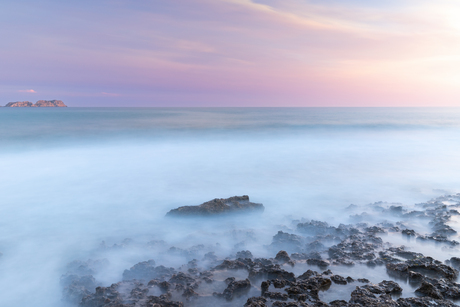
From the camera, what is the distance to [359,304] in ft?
11.4

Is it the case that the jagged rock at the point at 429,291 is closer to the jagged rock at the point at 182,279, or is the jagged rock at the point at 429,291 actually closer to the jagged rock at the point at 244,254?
the jagged rock at the point at 244,254

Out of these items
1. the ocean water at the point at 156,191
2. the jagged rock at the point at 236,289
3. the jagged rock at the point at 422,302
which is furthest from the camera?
the ocean water at the point at 156,191

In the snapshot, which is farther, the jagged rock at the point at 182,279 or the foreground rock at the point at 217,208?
the foreground rock at the point at 217,208

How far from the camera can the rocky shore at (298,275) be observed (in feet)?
12.4

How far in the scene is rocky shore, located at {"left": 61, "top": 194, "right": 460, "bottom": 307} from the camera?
3788 mm

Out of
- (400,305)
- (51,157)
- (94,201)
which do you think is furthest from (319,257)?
(51,157)

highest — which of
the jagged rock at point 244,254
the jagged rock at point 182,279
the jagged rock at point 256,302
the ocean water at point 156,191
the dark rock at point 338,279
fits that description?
the jagged rock at point 256,302

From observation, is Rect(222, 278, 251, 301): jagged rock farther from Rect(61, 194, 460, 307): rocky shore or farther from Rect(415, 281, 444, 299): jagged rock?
Rect(415, 281, 444, 299): jagged rock

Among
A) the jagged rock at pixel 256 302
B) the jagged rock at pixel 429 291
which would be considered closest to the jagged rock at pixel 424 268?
the jagged rock at pixel 429 291

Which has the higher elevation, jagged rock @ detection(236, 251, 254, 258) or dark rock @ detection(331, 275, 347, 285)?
dark rock @ detection(331, 275, 347, 285)

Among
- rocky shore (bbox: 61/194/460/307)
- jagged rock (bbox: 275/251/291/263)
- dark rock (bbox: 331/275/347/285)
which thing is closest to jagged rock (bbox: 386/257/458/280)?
rocky shore (bbox: 61/194/460/307)

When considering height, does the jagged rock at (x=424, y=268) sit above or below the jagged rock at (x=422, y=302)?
below

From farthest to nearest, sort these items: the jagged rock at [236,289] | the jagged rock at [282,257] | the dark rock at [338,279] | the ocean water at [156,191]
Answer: the ocean water at [156,191]
the jagged rock at [282,257]
the dark rock at [338,279]
the jagged rock at [236,289]

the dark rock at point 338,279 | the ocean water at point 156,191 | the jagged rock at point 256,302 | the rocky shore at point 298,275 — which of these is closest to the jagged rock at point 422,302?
the rocky shore at point 298,275
